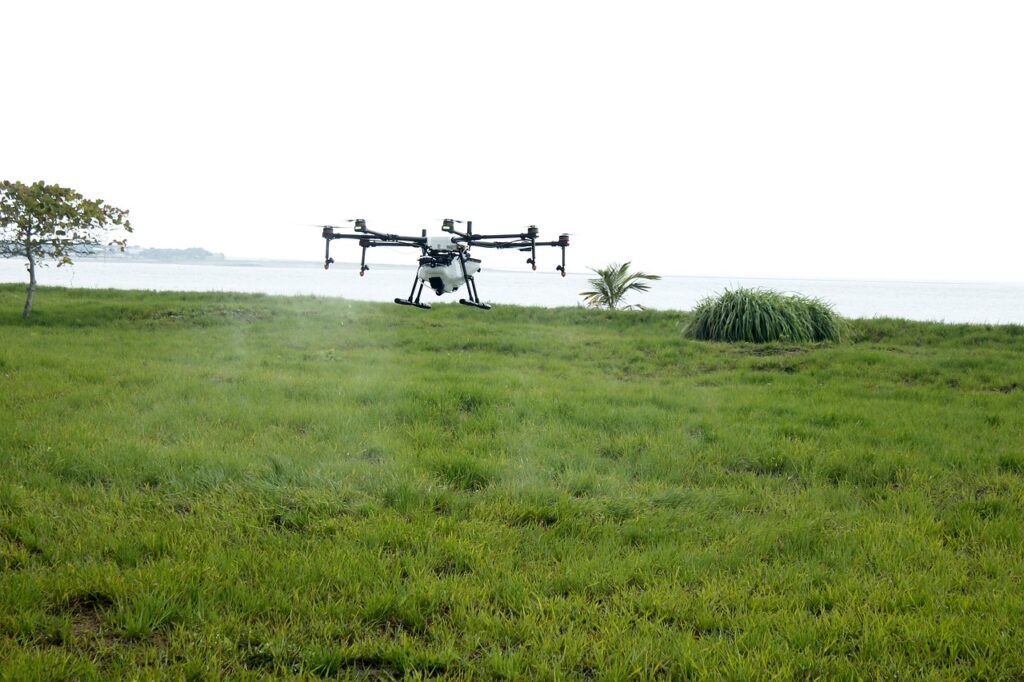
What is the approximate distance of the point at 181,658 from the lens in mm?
4105

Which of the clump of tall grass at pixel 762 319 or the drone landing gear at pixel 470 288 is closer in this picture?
the drone landing gear at pixel 470 288

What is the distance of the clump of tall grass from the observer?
1884cm

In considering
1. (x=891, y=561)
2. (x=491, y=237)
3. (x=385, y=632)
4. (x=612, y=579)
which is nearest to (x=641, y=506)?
(x=612, y=579)

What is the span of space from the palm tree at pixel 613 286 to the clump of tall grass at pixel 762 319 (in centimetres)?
1098

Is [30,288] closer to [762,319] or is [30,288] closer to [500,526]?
[762,319]

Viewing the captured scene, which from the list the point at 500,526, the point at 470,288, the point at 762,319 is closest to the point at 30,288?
the point at 762,319

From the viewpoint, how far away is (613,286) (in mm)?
32094

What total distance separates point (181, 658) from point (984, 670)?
14.5 ft

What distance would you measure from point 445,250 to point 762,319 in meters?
16.8

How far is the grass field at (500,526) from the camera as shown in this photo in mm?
4223

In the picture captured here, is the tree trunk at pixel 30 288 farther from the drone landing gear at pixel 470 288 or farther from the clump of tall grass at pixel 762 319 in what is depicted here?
the drone landing gear at pixel 470 288

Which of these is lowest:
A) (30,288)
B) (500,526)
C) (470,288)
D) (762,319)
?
(500,526)

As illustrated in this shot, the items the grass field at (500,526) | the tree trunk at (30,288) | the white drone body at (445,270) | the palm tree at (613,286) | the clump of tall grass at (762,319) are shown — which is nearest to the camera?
the white drone body at (445,270)

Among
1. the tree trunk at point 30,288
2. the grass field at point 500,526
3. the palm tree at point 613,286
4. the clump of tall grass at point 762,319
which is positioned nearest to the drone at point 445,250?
the grass field at point 500,526
